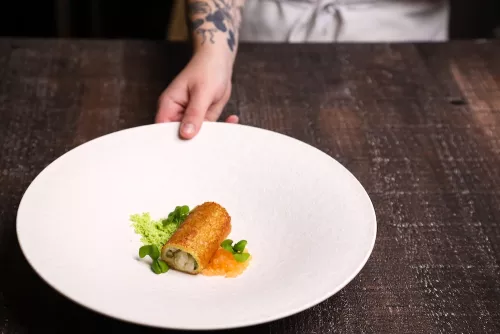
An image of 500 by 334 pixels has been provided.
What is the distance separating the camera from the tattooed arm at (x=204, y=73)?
1.06 meters

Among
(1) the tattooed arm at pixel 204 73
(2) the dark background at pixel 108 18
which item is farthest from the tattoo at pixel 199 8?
(2) the dark background at pixel 108 18

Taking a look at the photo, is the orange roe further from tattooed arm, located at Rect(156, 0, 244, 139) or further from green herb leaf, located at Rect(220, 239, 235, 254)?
tattooed arm, located at Rect(156, 0, 244, 139)

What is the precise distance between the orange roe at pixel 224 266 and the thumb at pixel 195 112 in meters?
0.23

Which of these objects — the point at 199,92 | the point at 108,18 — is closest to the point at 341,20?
the point at 199,92

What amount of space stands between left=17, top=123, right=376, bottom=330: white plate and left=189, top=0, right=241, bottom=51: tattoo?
0.34m

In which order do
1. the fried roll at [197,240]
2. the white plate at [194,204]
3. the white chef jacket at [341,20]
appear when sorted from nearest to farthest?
the white plate at [194,204] → the fried roll at [197,240] → the white chef jacket at [341,20]

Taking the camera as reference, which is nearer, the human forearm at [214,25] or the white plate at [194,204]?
the white plate at [194,204]

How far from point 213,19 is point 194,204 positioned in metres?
0.52

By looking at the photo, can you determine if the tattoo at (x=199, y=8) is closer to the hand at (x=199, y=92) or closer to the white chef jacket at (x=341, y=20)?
the hand at (x=199, y=92)

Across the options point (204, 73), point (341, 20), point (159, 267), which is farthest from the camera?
point (341, 20)

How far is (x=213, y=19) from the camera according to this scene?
1.32 metres

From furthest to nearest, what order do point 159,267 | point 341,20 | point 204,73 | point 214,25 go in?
1. point 341,20
2. point 214,25
3. point 204,73
4. point 159,267

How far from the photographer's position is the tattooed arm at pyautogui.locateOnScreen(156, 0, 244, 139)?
Result: 1064 mm

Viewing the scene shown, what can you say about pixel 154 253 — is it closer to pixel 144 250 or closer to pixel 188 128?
pixel 144 250
